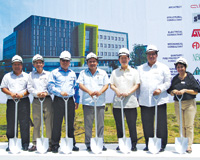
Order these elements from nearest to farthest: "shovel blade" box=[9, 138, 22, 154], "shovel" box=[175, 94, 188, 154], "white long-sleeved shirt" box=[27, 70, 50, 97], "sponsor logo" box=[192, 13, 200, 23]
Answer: "shovel" box=[175, 94, 188, 154]
"shovel blade" box=[9, 138, 22, 154]
"white long-sleeved shirt" box=[27, 70, 50, 97]
"sponsor logo" box=[192, 13, 200, 23]

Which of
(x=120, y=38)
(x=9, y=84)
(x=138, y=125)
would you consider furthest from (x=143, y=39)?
(x=9, y=84)

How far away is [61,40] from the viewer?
4.82 meters

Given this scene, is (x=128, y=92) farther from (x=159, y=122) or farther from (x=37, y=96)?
(x=37, y=96)

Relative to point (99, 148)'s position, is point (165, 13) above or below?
above

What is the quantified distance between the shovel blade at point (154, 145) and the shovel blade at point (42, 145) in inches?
62.7

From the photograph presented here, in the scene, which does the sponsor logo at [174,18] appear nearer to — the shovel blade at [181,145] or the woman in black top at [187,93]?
the woman in black top at [187,93]

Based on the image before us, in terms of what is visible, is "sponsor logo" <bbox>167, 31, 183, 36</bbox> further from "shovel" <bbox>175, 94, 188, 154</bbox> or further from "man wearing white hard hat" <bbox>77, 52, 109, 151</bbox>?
"man wearing white hard hat" <bbox>77, 52, 109, 151</bbox>

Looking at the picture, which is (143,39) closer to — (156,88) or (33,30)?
(156,88)

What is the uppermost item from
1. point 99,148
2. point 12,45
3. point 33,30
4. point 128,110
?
point 33,30

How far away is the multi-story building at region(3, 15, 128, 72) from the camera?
4801mm

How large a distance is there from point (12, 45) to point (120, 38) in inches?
94.6

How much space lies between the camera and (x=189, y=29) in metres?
4.58

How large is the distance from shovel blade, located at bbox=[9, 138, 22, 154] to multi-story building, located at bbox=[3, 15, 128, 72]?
6.00 feet

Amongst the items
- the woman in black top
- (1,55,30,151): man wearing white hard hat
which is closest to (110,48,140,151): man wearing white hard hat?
the woman in black top
